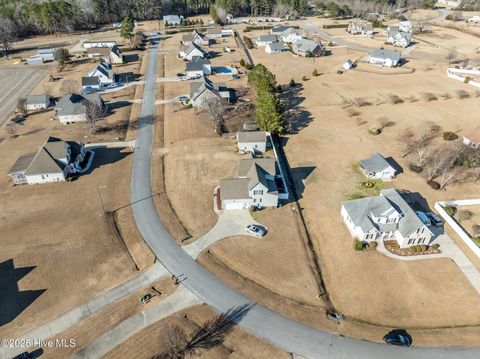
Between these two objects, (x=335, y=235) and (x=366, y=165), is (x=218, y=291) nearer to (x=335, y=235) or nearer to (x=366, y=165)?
(x=335, y=235)

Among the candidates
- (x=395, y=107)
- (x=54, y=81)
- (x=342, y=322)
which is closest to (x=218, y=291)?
(x=342, y=322)

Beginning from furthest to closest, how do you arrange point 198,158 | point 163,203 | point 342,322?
1. point 198,158
2. point 163,203
3. point 342,322

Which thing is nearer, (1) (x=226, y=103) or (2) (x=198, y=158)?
(2) (x=198, y=158)

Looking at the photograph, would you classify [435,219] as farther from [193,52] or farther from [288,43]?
[288,43]

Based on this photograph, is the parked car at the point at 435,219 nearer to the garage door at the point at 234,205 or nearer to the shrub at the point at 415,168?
the shrub at the point at 415,168

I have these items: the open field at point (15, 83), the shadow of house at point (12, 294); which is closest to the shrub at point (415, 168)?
the shadow of house at point (12, 294)

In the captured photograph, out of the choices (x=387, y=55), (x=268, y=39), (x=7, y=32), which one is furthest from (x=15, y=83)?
(x=387, y=55)

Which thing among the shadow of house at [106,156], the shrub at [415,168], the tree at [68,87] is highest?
the tree at [68,87]
